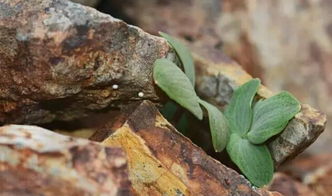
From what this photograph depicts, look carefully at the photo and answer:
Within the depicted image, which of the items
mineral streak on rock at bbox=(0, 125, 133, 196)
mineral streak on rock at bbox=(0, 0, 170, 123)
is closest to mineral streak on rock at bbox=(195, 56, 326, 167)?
mineral streak on rock at bbox=(0, 0, 170, 123)

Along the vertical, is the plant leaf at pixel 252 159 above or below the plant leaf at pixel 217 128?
below

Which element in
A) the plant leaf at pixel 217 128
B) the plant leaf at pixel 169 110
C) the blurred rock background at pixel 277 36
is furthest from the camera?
the blurred rock background at pixel 277 36

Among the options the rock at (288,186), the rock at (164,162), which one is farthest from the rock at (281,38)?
the rock at (164,162)

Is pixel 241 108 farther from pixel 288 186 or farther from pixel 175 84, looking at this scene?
pixel 288 186

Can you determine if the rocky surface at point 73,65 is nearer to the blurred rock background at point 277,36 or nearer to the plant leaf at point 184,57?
the plant leaf at point 184,57

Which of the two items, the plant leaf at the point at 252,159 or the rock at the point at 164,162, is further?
the plant leaf at the point at 252,159

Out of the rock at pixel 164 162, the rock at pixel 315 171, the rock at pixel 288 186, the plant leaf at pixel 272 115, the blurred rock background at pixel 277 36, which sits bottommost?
the rock at pixel 315 171
